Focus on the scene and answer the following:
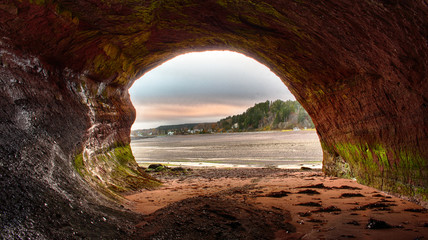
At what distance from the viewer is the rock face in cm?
387

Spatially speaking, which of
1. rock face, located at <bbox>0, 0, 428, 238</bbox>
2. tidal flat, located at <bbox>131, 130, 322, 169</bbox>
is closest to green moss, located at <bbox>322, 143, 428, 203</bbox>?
rock face, located at <bbox>0, 0, 428, 238</bbox>

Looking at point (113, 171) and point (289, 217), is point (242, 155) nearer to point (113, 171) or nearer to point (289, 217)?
point (113, 171)

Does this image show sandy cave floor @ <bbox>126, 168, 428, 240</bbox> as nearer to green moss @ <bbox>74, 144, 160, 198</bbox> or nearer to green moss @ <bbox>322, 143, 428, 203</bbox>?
green moss @ <bbox>322, 143, 428, 203</bbox>

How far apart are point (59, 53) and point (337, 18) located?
675 centimetres

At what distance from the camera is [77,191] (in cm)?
474

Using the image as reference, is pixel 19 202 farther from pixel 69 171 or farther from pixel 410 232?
pixel 410 232

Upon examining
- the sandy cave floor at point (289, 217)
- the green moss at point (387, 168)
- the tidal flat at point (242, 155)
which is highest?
the green moss at point (387, 168)

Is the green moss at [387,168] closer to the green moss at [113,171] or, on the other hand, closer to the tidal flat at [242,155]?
the green moss at [113,171]

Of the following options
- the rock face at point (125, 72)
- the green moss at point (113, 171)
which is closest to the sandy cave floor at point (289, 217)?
the rock face at point (125, 72)

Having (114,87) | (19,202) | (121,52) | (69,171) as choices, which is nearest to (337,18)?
(19,202)

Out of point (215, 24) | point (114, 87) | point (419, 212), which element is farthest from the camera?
point (114, 87)

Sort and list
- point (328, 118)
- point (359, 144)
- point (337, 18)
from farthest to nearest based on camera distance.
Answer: point (328, 118) < point (359, 144) < point (337, 18)

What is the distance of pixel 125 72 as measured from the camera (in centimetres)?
995

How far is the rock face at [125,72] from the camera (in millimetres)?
3865
